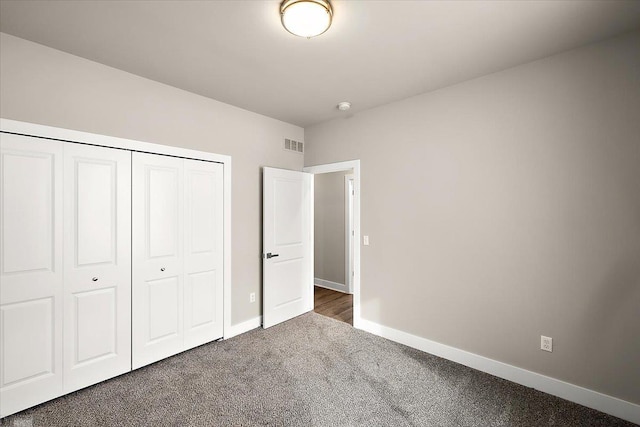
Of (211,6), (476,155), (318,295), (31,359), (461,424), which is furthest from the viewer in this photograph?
(318,295)

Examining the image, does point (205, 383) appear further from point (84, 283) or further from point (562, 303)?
point (562, 303)

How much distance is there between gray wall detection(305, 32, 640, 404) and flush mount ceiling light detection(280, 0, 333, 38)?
1.60m

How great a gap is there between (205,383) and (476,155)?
306 centimetres

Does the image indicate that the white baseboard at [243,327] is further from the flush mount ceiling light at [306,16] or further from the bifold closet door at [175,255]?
the flush mount ceiling light at [306,16]

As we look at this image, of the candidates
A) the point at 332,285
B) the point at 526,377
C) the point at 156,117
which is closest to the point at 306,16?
the point at 156,117

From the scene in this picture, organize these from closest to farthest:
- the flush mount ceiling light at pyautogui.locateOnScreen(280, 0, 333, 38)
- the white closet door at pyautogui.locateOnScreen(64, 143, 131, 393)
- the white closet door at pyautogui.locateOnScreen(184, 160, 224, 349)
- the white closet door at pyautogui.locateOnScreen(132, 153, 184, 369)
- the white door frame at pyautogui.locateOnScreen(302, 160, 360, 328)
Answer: the flush mount ceiling light at pyautogui.locateOnScreen(280, 0, 333, 38), the white closet door at pyautogui.locateOnScreen(64, 143, 131, 393), the white closet door at pyautogui.locateOnScreen(132, 153, 184, 369), the white closet door at pyautogui.locateOnScreen(184, 160, 224, 349), the white door frame at pyautogui.locateOnScreen(302, 160, 360, 328)

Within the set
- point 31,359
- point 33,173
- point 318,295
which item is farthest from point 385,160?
point 31,359

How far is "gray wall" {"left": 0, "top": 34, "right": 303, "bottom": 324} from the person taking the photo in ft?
6.85

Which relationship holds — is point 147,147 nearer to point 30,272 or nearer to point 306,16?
point 30,272

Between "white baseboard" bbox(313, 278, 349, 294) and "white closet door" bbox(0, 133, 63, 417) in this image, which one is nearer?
"white closet door" bbox(0, 133, 63, 417)

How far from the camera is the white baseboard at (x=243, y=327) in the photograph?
326cm

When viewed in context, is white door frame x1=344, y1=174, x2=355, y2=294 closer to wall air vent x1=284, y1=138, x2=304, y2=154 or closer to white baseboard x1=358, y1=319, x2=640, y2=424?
wall air vent x1=284, y1=138, x2=304, y2=154

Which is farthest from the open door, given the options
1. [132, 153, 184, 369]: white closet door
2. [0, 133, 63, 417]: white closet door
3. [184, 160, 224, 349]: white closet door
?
[0, 133, 63, 417]: white closet door

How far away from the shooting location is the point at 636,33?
6.37 feet
